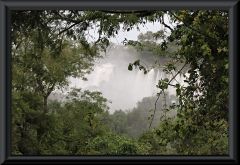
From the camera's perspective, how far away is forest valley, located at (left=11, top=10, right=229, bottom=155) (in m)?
2.24

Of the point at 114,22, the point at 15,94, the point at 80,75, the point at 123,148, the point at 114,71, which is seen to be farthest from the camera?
the point at 114,71

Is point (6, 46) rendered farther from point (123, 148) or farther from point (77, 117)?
point (77, 117)

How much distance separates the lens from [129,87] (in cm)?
1054

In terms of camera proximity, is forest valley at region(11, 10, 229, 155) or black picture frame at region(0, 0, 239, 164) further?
forest valley at region(11, 10, 229, 155)

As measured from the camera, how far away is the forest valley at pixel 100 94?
7.36 feet

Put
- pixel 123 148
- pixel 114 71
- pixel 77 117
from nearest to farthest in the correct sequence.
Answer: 1. pixel 123 148
2. pixel 77 117
3. pixel 114 71

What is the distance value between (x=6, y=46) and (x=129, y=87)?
363 inches

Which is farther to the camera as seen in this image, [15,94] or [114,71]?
[114,71]

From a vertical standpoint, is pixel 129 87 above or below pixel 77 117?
above

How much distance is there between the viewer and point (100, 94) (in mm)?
8375
